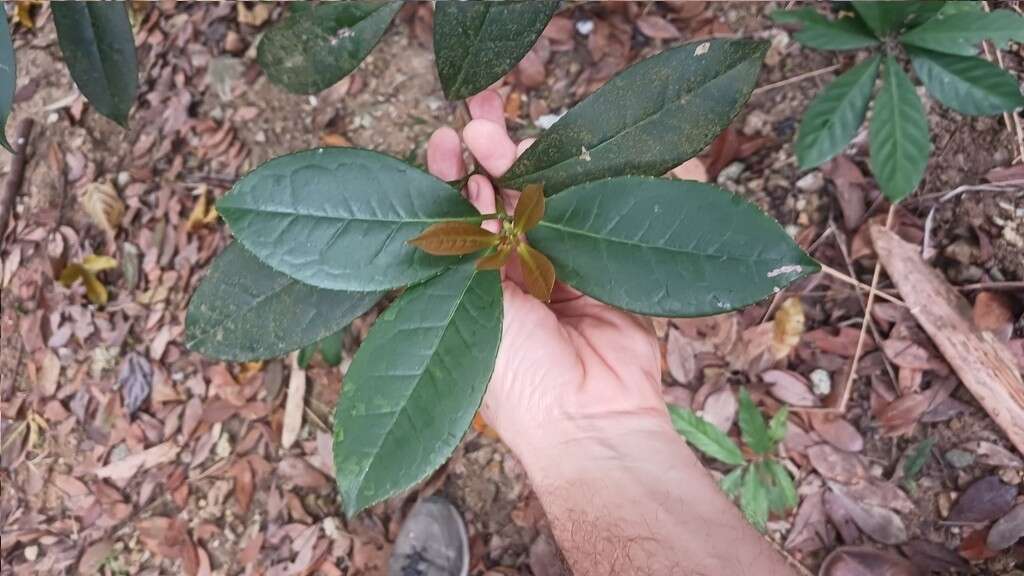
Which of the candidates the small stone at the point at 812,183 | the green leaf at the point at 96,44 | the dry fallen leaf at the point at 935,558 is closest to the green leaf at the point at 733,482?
the dry fallen leaf at the point at 935,558

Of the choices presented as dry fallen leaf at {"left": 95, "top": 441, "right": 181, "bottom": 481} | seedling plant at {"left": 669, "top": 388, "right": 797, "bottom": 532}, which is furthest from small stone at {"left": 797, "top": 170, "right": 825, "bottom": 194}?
dry fallen leaf at {"left": 95, "top": 441, "right": 181, "bottom": 481}

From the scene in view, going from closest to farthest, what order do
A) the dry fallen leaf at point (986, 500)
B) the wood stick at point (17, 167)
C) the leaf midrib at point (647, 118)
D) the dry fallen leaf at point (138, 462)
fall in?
1. the leaf midrib at point (647, 118)
2. the dry fallen leaf at point (986, 500)
3. the dry fallen leaf at point (138, 462)
4. the wood stick at point (17, 167)

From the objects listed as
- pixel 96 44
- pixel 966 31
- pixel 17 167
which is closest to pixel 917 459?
pixel 966 31

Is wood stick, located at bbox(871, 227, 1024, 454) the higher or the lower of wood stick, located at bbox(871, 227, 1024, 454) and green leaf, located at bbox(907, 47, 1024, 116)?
the lower

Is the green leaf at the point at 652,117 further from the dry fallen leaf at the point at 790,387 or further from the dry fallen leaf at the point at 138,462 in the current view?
the dry fallen leaf at the point at 138,462

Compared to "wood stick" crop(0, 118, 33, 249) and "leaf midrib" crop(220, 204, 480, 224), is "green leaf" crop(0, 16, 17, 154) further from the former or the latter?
"wood stick" crop(0, 118, 33, 249)
